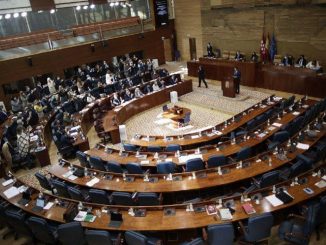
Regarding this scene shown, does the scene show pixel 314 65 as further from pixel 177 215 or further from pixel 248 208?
pixel 177 215

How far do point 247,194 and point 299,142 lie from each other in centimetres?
307

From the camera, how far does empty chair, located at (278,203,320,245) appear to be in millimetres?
5551

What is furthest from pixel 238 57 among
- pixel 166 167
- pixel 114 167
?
pixel 114 167

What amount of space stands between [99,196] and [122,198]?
2.04 feet

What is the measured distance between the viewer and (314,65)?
1524cm

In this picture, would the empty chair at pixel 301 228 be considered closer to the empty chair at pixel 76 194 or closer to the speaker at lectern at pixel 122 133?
the empty chair at pixel 76 194

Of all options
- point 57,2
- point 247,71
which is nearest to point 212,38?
point 247,71

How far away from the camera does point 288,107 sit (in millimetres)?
11133

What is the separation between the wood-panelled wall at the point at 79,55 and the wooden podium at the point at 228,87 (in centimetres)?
948

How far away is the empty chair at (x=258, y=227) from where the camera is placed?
552 centimetres

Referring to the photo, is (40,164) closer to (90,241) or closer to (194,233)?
(90,241)

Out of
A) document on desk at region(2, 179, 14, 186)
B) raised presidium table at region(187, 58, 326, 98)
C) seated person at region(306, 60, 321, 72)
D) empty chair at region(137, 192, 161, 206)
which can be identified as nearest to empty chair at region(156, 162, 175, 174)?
empty chair at region(137, 192, 161, 206)

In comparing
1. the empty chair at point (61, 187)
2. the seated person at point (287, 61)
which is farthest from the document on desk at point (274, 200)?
the seated person at point (287, 61)

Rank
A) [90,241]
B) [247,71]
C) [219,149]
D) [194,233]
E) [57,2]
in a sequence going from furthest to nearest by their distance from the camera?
1. [57,2]
2. [247,71]
3. [219,149]
4. [194,233]
5. [90,241]
